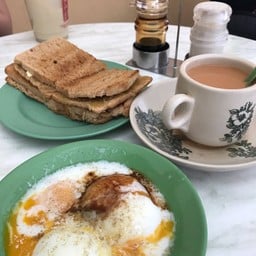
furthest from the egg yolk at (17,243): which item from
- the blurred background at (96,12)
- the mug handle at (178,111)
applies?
the blurred background at (96,12)

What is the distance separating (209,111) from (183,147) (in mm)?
80

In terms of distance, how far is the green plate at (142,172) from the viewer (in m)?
0.45

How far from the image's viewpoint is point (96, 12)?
6.23ft

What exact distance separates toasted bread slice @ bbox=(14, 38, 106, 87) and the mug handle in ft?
0.80

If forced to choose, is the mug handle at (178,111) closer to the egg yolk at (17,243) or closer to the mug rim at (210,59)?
the mug rim at (210,59)

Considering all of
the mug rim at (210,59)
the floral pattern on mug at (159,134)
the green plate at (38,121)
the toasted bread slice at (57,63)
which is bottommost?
the green plate at (38,121)

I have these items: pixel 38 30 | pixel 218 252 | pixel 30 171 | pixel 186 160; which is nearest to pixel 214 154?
pixel 186 160

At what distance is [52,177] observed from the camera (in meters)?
0.54

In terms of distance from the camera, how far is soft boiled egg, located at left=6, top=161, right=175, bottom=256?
1.46 feet

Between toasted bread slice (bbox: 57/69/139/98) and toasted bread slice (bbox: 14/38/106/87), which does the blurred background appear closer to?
toasted bread slice (bbox: 14/38/106/87)

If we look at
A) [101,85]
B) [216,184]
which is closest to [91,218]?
[216,184]

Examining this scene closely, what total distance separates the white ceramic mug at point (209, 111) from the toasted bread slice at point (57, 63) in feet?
0.83

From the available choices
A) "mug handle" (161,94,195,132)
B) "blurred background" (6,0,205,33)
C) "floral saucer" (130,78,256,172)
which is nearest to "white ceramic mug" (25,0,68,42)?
"floral saucer" (130,78,256,172)

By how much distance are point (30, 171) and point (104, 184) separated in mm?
109
